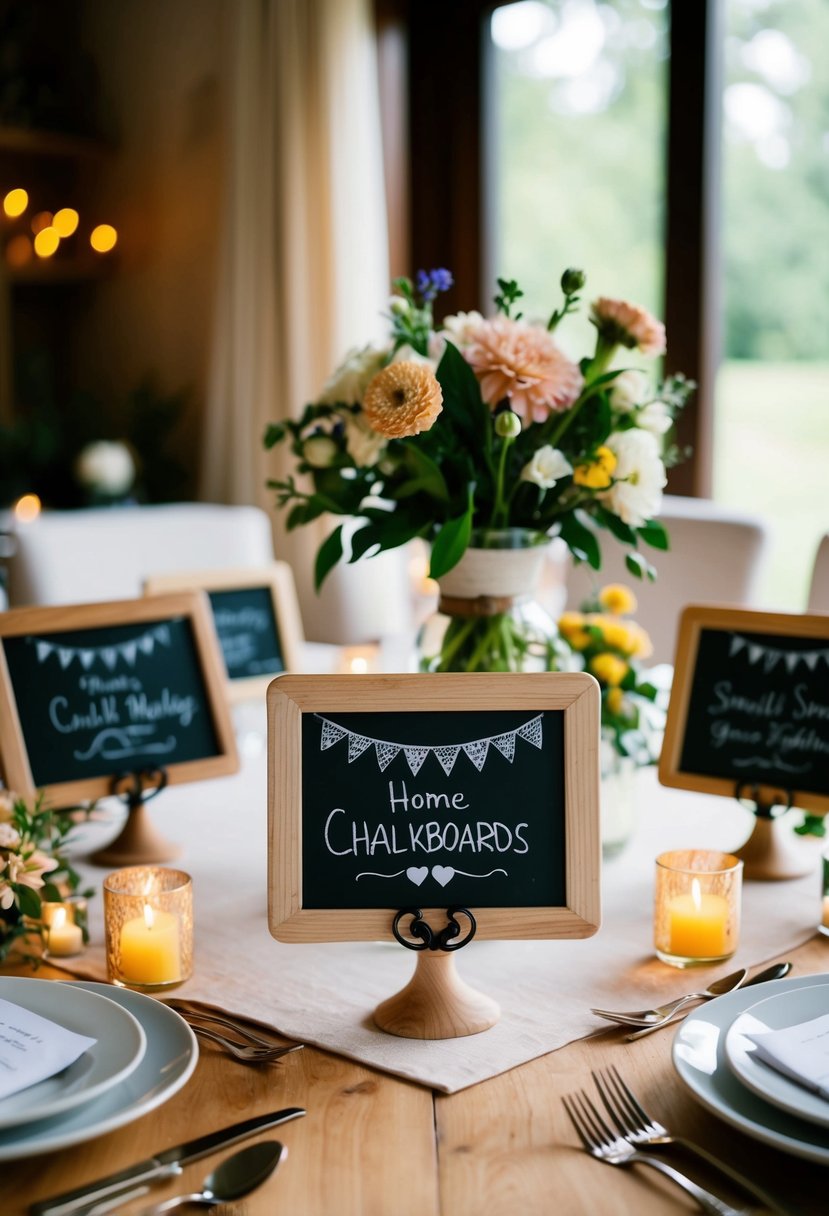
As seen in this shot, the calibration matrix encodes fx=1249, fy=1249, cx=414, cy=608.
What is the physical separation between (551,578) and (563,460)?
241cm

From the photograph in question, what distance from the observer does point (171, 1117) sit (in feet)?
2.91

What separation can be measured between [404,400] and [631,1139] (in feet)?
2.10

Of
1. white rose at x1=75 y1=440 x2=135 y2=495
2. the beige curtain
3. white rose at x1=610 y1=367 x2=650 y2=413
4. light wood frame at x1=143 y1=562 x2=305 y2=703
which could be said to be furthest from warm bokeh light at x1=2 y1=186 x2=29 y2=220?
white rose at x1=610 y1=367 x2=650 y2=413

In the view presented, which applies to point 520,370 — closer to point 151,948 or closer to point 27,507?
point 151,948

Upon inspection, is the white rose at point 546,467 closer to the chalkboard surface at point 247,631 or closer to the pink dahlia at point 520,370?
the pink dahlia at point 520,370

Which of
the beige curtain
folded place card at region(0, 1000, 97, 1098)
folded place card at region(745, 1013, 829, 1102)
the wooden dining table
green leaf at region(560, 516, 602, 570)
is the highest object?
the beige curtain

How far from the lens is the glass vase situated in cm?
130

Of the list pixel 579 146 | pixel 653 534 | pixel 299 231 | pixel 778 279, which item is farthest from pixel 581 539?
pixel 299 231

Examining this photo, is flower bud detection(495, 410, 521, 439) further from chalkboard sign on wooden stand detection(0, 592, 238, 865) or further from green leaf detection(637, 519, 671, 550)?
chalkboard sign on wooden stand detection(0, 592, 238, 865)

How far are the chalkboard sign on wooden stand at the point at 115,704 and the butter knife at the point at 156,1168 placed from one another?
1.87ft

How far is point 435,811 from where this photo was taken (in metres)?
1.03

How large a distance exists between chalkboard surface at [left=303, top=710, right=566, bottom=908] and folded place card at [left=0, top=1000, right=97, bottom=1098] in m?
0.21

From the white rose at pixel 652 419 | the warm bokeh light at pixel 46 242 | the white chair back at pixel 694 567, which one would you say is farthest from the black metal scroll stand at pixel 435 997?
the warm bokeh light at pixel 46 242

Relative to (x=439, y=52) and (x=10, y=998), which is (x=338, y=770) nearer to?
(x=10, y=998)
